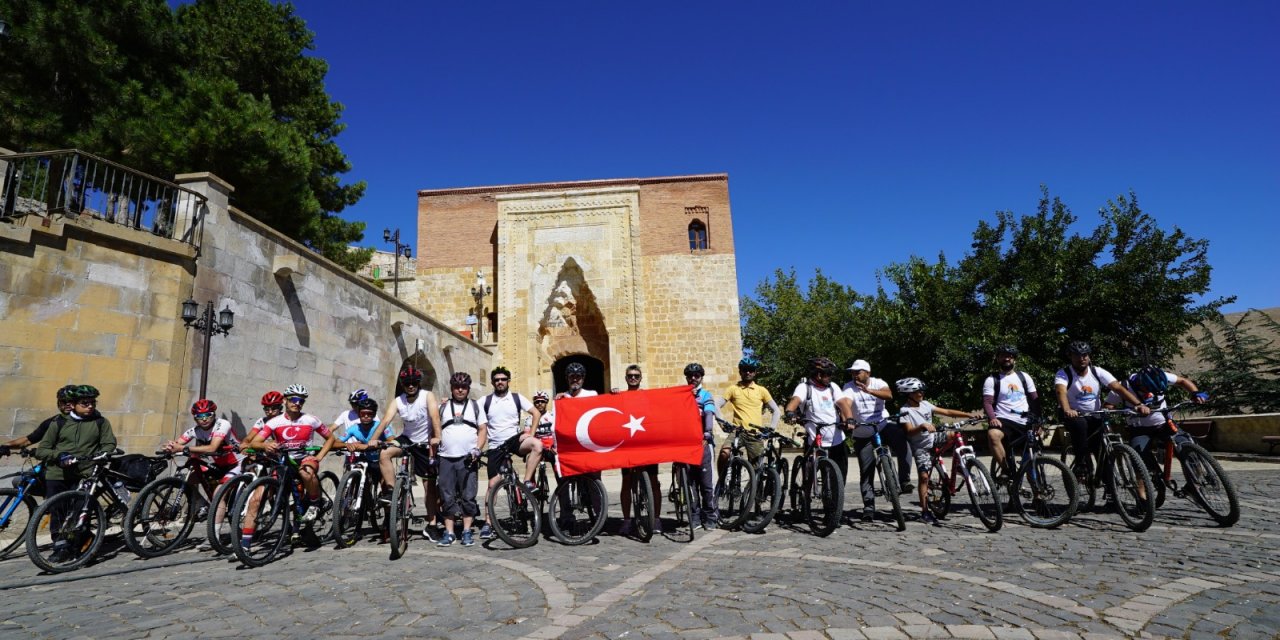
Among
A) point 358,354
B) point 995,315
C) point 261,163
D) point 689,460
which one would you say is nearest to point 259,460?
point 689,460

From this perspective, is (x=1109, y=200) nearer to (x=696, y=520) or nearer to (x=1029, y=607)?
(x=696, y=520)

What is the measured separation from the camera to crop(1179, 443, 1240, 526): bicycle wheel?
583cm

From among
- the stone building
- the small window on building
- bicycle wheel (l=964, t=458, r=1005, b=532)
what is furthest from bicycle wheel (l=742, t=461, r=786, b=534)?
the small window on building

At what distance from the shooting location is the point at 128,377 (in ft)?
30.3

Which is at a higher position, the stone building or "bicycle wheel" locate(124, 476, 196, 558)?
the stone building

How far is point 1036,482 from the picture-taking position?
21.0 feet

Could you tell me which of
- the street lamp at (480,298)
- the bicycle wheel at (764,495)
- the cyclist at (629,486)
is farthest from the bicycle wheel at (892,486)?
the street lamp at (480,298)

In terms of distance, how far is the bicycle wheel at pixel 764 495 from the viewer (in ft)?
21.6

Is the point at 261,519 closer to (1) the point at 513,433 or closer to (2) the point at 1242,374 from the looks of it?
(1) the point at 513,433

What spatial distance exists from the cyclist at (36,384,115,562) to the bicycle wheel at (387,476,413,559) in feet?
11.0

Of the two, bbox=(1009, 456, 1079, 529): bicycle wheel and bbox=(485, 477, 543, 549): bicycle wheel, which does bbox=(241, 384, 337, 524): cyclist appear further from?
bbox=(1009, 456, 1079, 529): bicycle wheel

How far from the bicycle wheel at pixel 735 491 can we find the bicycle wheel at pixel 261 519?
14.5ft

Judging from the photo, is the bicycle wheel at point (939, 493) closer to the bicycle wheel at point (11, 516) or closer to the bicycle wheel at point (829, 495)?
the bicycle wheel at point (829, 495)

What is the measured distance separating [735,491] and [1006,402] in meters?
3.04
